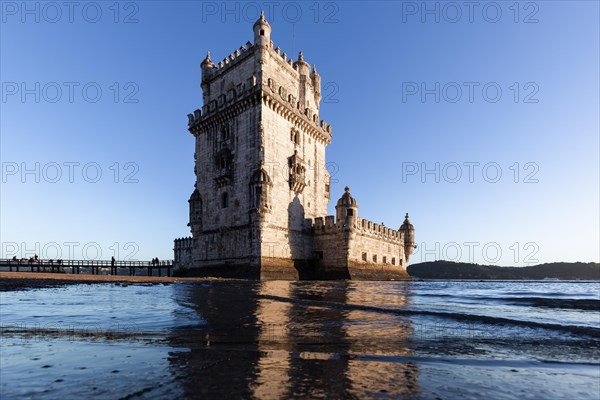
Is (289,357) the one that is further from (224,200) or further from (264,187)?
(224,200)

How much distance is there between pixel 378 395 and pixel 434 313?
17.0 feet

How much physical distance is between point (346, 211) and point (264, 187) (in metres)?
8.57

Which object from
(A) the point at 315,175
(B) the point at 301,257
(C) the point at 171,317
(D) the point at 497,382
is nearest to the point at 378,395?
(D) the point at 497,382

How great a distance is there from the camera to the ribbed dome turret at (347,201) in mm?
32256

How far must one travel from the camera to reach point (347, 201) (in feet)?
106

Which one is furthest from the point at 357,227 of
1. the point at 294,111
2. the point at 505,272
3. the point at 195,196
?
the point at 505,272

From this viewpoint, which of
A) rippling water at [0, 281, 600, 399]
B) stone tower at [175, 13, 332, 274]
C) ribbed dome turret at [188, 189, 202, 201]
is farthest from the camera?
ribbed dome turret at [188, 189, 202, 201]

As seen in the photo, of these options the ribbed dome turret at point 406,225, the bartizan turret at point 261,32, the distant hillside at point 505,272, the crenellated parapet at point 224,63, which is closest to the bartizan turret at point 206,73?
the crenellated parapet at point 224,63

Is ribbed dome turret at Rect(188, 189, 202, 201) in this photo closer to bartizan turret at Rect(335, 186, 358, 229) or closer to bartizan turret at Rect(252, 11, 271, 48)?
bartizan turret at Rect(335, 186, 358, 229)

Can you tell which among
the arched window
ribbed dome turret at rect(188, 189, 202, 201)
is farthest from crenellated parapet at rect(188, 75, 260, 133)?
the arched window

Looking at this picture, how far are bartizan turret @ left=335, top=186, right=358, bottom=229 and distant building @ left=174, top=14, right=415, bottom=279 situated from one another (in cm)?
10

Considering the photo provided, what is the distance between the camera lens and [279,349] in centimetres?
373

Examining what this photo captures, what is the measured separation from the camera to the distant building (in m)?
29.6

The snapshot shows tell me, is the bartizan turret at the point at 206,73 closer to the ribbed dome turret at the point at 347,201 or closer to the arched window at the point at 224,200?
the arched window at the point at 224,200
